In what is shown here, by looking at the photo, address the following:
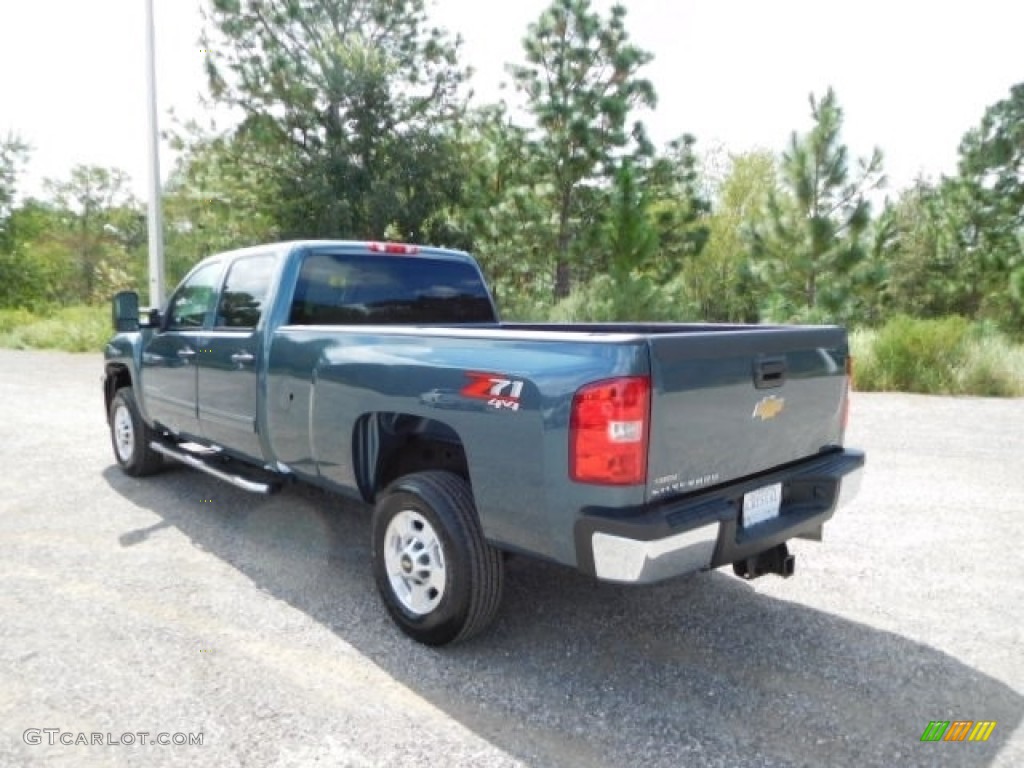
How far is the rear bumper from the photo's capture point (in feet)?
8.13

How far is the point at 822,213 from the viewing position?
20.2m

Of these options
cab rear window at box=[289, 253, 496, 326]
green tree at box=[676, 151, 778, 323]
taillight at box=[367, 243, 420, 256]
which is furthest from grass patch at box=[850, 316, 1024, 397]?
green tree at box=[676, 151, 778, 323]

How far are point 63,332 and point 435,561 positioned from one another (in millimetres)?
23589

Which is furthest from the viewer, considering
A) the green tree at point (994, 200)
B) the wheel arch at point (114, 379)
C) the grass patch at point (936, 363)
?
the green tree at point (994, 200)

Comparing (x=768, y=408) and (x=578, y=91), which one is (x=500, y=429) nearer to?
(x=768, y=408)

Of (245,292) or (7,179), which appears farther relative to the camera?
(7,179)

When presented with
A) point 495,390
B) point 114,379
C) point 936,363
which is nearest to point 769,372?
point 495,390

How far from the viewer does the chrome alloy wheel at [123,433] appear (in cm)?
612

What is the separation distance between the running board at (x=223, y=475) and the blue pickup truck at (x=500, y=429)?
0.09 feet

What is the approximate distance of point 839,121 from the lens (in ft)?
63.9

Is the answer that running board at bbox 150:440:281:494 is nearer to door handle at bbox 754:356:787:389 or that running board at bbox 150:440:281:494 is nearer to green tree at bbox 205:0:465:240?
door handle at bbox 754:356:787:389

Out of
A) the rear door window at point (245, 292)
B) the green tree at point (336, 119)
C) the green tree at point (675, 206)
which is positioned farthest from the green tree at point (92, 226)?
the rear door window at point (245, 292)

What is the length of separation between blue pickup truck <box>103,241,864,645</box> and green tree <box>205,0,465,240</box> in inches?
693

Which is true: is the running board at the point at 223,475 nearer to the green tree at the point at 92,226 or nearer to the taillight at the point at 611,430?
the taillight at the point at 611,430
